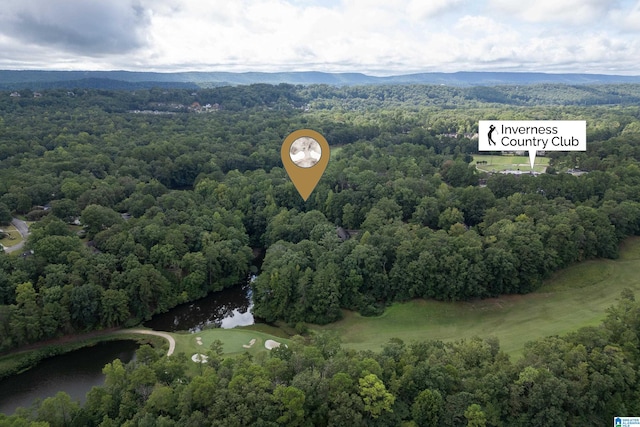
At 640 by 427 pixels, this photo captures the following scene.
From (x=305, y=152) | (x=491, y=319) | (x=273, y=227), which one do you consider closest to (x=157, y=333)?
(x=273, y=227)

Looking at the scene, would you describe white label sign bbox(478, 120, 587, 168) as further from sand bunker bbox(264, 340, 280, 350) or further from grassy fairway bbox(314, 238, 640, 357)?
sand bunker bbox(264, 340, 280, 350)

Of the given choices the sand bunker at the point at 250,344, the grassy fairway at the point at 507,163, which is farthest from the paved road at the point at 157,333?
the grassy fairway at the point at 507,163

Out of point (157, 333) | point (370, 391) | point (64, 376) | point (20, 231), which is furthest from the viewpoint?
point (20, 231)

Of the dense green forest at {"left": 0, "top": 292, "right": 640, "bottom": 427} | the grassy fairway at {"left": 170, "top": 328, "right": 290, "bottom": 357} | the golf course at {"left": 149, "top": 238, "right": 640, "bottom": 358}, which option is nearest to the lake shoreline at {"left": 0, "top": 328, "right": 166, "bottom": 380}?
the grassy fairway at {"left": 170, "top": 328, "right": 290, "bottom": 357}

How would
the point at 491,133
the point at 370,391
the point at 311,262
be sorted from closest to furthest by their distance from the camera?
the point at 370,391, the point at 311,262, the point at 491,133

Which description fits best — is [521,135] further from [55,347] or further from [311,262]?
[55,347]

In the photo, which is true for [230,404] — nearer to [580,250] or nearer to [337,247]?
[337,247]

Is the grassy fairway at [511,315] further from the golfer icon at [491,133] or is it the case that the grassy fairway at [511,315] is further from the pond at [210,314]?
the golfer icon at [491,133]
